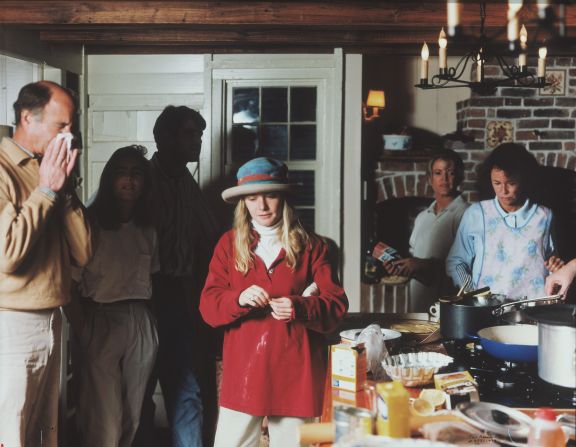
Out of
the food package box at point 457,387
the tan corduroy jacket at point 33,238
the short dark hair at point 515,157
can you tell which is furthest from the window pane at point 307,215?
the food package box at point 457,387

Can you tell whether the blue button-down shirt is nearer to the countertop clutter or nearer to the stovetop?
the countertop clutter

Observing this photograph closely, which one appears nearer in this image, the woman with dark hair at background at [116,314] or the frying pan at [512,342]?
the frying pan at [512,342]

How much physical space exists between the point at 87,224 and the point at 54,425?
874 millimetres

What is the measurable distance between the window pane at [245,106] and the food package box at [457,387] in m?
3.45

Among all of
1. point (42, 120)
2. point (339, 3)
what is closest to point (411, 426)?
point (42, 120)

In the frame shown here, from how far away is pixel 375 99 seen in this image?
5852 millimetres

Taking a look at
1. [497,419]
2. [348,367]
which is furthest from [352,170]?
[497,419]

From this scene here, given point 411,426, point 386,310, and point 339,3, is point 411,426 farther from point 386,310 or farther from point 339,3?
point 386,310

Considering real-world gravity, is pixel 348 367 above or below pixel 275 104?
below

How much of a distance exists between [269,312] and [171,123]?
2.06 m

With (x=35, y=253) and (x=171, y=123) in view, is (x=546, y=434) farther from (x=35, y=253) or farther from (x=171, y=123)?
(x=171, y=123)

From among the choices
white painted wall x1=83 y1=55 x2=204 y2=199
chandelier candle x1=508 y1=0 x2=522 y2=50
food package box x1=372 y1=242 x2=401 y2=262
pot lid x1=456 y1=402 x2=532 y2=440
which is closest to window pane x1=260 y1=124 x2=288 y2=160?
white painted wall x1=83 y1=55 x2=204 y2=199

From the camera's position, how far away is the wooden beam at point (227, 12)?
3.93 metres

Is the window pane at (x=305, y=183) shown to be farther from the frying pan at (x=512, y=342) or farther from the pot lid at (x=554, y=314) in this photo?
the pot lid at (x=554, y=314)
